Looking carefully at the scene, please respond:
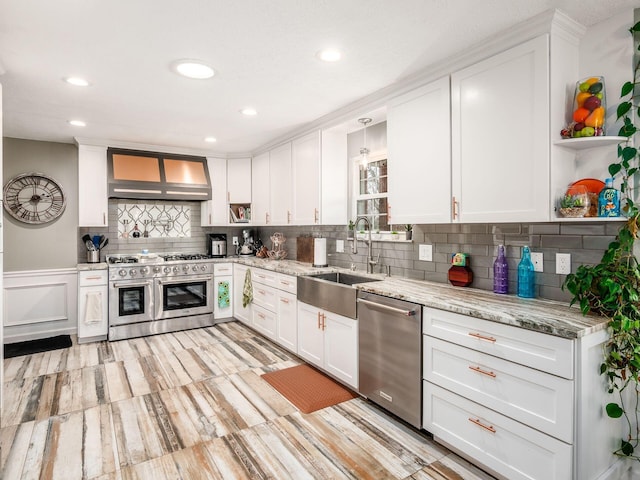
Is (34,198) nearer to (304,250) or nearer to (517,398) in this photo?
(304,250)

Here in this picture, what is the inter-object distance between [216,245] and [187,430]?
3.11 metres

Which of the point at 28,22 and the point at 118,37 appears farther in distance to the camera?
the point at 118,37

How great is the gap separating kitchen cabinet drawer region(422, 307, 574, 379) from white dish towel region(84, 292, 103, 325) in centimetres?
362

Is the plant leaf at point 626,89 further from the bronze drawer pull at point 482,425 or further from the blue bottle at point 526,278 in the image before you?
the bronze drawer pull at point 482,425

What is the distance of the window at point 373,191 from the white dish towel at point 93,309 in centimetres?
300

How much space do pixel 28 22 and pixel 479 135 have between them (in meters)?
2.55

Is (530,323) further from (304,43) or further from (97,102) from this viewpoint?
(97,102)

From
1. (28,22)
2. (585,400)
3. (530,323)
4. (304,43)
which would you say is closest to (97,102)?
(28,22)

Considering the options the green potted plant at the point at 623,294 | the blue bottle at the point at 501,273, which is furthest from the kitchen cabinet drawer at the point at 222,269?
the green potted plant at the point at 623,294

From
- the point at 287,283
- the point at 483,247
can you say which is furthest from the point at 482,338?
the point at 287,283

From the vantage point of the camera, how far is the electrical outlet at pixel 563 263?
6.95 feet

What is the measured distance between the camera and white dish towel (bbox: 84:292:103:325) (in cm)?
410

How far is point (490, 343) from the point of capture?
6.16 ft

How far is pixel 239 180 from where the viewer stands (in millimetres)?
5293
